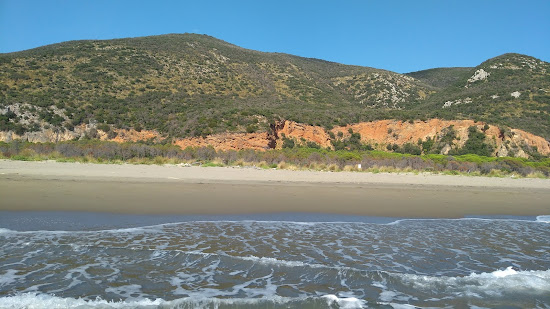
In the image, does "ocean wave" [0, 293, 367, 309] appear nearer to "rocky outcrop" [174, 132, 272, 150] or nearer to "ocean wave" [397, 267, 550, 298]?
"ocean wave" [397, 267, 550, 298]

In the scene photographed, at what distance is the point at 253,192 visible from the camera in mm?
12539

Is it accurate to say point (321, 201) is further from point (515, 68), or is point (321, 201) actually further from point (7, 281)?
point (515, 68)

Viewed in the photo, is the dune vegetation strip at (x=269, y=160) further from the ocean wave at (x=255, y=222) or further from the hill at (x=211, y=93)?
the ocean wave at (x=255, y=222)

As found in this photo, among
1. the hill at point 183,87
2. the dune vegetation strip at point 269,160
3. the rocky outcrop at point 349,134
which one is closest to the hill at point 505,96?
the rocky outcrop at point 349,134

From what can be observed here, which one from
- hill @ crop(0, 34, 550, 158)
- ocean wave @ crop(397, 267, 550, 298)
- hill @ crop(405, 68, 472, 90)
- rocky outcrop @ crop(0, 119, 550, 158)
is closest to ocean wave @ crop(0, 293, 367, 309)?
ocean wave @ crop(397, 267, 550, 298)

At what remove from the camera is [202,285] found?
4559 millimetres

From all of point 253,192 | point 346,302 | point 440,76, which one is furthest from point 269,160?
point 440,76

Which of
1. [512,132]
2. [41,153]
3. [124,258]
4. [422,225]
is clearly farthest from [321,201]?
[512,132]

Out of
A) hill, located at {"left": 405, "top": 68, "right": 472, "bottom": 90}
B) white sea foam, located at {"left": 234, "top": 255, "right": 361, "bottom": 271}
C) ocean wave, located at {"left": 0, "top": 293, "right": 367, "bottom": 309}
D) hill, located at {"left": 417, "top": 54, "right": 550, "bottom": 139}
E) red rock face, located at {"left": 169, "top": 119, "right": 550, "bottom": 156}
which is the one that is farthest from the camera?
hill, located at {"left": 405, "top": 68, "right": 472, "bottom": 90}

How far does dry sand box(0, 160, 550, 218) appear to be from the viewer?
972 cm

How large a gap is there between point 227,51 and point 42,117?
121 feet

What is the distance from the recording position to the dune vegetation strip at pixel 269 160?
20516 mm

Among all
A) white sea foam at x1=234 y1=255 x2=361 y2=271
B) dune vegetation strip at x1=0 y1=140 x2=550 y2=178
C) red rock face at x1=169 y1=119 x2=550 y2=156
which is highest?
red rock face at x1=169 y1=119 x2=550 y2=156

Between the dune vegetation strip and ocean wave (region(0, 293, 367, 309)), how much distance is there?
15984 mm
